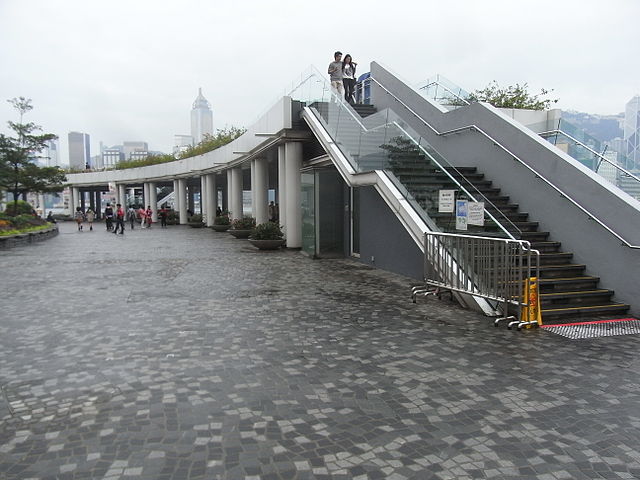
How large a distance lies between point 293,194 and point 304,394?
13.0 metres

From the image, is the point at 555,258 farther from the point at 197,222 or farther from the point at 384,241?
the point at 197,222

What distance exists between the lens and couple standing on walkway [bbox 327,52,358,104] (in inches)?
629

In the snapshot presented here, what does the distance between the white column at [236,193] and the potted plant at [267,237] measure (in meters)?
11.2

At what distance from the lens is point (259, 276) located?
425 inches

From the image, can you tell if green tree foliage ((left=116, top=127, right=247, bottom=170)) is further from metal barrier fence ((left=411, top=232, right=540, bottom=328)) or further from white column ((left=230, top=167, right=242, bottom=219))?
metal barrier fence ((left=411, top=232, right=540, bottom=328))

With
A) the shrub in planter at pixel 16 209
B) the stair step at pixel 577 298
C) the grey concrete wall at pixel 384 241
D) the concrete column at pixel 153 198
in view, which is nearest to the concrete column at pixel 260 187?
the grey concrete wall at pixel 384 241

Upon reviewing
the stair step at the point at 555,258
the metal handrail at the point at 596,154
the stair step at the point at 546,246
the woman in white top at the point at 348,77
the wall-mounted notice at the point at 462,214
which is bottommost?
the stair step at the point at 555,258

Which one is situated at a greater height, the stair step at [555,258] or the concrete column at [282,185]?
the concrete column at [282,185]

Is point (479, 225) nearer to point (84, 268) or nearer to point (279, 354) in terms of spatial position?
point (279, 354)

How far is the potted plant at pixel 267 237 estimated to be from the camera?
16.5m

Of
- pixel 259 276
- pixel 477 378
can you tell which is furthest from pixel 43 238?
pixel 477 378

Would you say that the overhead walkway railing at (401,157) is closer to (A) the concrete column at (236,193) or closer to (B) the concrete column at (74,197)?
(A) the concrete column at (236,193)

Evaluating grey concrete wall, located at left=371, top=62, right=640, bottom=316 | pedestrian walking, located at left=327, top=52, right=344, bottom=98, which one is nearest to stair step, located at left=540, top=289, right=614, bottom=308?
grey concrete wall, located at left=371, top=62, right=640, bottom=316

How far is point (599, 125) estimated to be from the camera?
11195 millimetres
